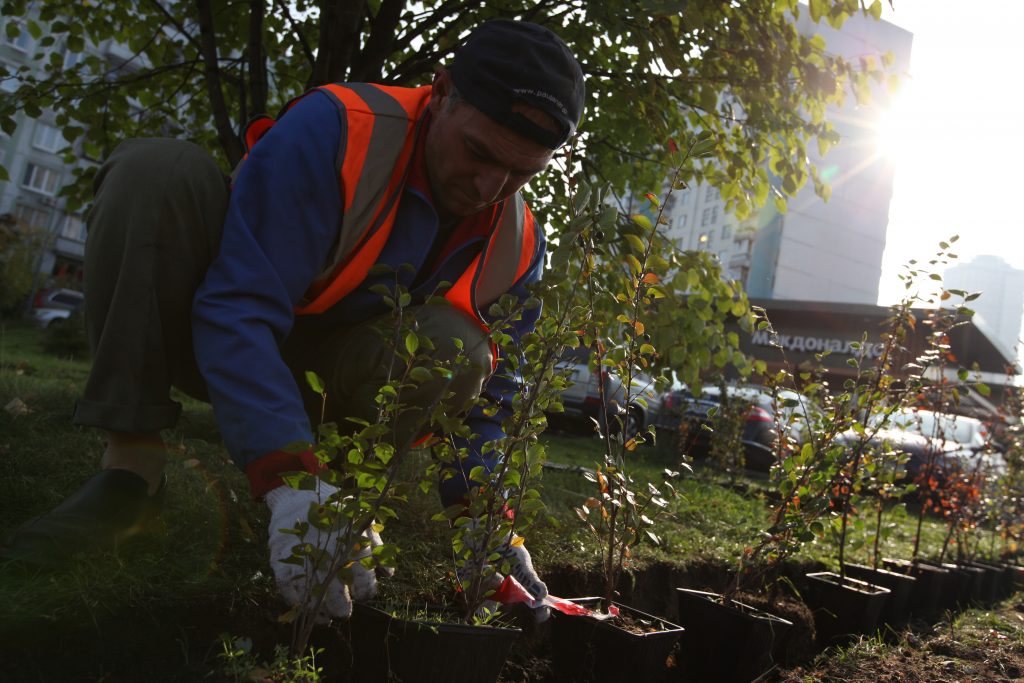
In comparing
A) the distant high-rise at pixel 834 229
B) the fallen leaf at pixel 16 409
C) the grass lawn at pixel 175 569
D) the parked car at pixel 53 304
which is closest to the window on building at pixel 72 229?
the parked car at pixel 53 304

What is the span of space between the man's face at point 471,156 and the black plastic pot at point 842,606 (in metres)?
2.03

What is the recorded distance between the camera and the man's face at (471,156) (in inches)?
69.8

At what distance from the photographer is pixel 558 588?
8.16 ft

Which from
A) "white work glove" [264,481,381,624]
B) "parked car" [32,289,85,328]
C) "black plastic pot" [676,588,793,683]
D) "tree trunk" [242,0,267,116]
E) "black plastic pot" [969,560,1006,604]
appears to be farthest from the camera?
"parked car" [32,289,85,328]

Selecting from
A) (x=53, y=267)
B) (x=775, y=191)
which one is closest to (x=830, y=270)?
(x=53, y=267)

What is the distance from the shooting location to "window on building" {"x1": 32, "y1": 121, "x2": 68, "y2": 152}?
4143 cm

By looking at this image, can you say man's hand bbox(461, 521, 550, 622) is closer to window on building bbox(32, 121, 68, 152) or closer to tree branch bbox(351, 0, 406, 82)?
tree branch bbox(351, 0, 406, 82)

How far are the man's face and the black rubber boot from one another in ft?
3.17

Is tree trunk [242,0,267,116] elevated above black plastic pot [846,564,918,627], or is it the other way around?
tree trunk [242,0,267,116]

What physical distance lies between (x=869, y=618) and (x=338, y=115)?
2584 millimetres

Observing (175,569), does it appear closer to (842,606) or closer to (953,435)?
(842,606)

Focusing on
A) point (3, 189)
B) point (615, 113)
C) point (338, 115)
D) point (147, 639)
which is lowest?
point (147, 639)

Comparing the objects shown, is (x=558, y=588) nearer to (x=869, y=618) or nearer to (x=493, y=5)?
(x=869, y=618)

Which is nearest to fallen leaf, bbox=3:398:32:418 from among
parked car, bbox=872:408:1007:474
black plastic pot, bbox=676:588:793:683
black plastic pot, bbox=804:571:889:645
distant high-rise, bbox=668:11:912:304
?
black plastic pot, bbox=676:588:793:683
